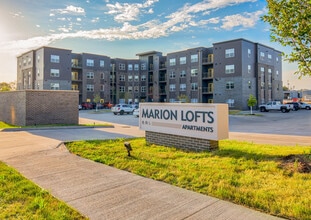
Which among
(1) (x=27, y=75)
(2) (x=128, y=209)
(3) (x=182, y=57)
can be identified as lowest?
→ (2) (x=128, y=209)

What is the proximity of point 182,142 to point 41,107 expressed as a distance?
42.7 feet

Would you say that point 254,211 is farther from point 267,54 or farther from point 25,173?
point 267,54

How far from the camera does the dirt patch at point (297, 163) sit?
5.86m

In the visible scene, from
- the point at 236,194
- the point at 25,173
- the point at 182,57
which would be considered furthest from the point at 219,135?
the point at 182,57

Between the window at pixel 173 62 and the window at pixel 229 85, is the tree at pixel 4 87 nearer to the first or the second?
the window at pixel 173 62

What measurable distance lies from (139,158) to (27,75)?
192 ft

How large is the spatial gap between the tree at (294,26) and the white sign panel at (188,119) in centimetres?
262

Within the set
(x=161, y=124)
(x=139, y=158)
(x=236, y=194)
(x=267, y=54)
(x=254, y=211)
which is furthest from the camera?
(x=267, y=54)

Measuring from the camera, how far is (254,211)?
389cm

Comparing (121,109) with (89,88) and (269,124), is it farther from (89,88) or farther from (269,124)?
(89,88)

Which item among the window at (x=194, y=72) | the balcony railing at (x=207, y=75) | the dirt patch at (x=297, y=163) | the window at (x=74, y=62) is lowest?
the dirt patch at (x=297, y=163)

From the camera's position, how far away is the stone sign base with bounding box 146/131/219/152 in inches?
328

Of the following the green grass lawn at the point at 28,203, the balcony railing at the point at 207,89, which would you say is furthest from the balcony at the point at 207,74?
the green grass lawn at the point at 28,203

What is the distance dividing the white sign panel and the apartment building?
36.7 m
